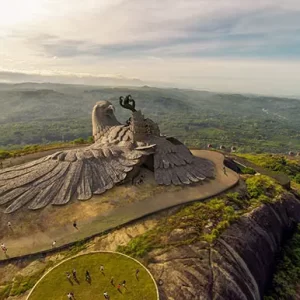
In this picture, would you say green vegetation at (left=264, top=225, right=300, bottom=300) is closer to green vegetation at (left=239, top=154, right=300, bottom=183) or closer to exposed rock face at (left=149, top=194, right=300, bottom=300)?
exposed rock face at (left=149, top=194, right=300, bottom=300)

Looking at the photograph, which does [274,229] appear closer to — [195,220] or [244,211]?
[244,211]

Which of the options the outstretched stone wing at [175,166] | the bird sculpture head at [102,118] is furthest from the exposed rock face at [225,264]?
the bird sculpture head at [102,118]

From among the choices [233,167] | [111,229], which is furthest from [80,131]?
[111,229]

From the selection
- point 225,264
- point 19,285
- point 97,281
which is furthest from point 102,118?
point 225,264

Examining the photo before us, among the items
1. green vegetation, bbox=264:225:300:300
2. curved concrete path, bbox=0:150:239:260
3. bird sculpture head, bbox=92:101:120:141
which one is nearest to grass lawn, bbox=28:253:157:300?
curved concrete path, bbox=0:150:239:260

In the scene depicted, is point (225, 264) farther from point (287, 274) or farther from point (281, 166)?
point (281, 166)

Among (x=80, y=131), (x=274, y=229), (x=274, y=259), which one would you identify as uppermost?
(x=274, y=229)

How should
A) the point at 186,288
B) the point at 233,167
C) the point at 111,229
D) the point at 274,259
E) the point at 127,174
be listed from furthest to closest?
the point at 233,167
the point at 127,174
the point at 274,259
the point at 111,229
the point at 186,288
